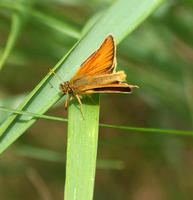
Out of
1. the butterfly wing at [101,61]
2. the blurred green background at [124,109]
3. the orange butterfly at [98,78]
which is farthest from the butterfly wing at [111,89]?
the blurred green background at [124,109]

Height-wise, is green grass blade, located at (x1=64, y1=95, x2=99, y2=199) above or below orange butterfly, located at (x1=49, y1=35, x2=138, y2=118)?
below

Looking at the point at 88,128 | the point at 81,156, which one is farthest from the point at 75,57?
the point at 81,156

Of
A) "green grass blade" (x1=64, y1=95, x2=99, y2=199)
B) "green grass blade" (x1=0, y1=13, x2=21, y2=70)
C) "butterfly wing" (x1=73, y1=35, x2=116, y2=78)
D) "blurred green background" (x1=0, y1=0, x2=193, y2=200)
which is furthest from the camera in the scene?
"blurred green background" (x1=0, y1=0, x2=193, y2=200)

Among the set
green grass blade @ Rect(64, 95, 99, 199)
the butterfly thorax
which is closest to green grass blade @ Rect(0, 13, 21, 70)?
the butterfly thorax

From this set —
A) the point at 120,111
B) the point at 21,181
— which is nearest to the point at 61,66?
the point at 120,111

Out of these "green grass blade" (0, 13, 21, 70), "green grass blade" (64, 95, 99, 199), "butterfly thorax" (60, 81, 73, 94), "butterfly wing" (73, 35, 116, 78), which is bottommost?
"green grass blade" (64, 95, 99, 199)

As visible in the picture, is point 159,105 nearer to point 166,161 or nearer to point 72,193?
point 166,161

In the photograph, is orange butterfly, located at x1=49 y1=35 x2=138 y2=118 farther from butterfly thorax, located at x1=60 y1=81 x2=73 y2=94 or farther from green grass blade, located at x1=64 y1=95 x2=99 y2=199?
green grass blade, located at x1=64 y1=95 x2=99 y2=199
